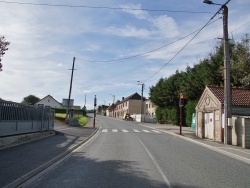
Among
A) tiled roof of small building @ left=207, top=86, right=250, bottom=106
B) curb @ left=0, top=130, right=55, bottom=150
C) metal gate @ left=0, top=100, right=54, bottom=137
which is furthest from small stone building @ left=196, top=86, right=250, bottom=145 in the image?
metal gate @ left=0, top=100, right=54, bottom=137

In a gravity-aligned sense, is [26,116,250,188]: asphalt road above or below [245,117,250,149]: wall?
below

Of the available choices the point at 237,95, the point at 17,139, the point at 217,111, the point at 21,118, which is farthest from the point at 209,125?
the point at 17,139

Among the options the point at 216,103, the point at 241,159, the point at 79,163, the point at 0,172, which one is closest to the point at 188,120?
the point at 216,103

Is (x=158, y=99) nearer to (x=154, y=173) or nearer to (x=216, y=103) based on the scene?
(x=216, y=103)

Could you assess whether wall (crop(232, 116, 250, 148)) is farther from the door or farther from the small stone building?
the door

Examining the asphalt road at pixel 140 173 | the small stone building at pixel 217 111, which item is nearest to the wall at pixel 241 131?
the small stone building at pixel 217 111

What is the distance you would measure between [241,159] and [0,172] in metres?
10.0

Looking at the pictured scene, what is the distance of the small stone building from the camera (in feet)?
79.2

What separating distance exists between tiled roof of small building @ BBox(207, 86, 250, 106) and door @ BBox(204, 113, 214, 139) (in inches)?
72.2

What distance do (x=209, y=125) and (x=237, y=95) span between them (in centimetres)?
318

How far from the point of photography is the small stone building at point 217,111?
24141 millimetres

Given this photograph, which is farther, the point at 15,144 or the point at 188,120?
the point at 188,120

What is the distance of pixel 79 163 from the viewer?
11867mm

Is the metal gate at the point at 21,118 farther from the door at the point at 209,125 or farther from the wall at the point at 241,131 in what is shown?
the wall at the point at 241,131
